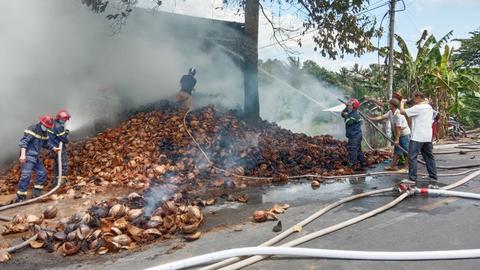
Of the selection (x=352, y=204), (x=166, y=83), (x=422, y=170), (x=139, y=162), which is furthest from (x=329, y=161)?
(x=166, y=83)

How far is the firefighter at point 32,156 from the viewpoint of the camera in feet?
22.0

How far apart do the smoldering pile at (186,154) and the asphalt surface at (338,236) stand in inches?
82.5

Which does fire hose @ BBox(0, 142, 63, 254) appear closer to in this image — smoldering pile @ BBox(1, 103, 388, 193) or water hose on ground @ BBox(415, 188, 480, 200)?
smoldering pile @ BBox(1, 103, 388, 193)

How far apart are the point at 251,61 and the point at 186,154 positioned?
3.85 meters

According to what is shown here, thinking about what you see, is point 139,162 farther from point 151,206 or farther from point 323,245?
point 323,245

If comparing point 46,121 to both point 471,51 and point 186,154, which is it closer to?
point 186,154

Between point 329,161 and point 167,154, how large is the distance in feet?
12.6

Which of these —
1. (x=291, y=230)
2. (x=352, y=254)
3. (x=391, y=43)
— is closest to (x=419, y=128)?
(x=291, y=230)

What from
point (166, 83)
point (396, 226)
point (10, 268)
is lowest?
point (10, 268)

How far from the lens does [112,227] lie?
14.5 feet

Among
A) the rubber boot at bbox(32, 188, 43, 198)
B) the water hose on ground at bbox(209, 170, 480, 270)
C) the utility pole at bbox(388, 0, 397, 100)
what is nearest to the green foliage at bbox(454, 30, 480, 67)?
the utility pole at bbox(388, 0, 397, 100)

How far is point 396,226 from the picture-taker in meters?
4.44

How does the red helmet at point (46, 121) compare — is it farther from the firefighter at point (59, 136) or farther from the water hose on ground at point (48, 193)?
the water hose on ground at point (48, 193)

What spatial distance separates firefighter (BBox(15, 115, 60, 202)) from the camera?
6691 millimetres
